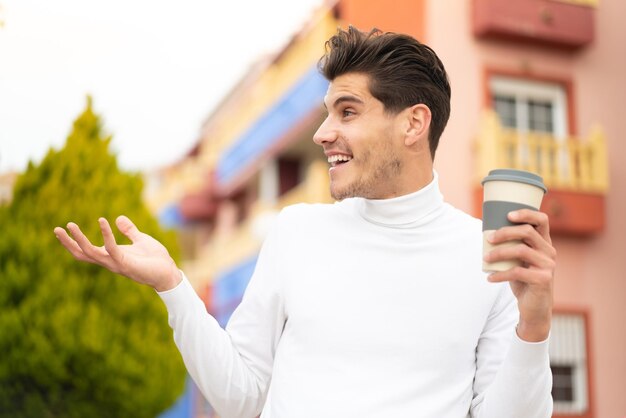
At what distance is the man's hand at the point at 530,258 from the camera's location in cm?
210

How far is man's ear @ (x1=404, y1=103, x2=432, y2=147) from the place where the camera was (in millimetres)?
2791

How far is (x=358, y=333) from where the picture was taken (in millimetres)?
2631

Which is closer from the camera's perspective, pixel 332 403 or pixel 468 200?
pixel 332 403

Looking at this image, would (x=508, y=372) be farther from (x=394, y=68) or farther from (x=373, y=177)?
(x=394, y=68)

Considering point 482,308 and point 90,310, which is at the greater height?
point 90,310

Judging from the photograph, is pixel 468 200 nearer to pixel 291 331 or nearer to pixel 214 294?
pixel 214 294

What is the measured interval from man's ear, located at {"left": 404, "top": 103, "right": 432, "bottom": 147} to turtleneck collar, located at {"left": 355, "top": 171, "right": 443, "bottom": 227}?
130mm

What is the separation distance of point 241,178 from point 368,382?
1781 centimetres

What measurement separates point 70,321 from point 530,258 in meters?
8.52

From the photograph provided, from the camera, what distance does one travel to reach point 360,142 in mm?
2725

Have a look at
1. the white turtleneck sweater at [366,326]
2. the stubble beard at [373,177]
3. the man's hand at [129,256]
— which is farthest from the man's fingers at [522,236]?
the man's hand at [129,256]

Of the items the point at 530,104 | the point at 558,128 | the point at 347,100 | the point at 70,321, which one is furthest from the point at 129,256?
the point at 558,128

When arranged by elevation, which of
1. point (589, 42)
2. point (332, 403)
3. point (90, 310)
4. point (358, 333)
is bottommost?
point (332, 403)

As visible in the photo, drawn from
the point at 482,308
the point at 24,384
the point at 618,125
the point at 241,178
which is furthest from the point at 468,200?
the point at 482,308
